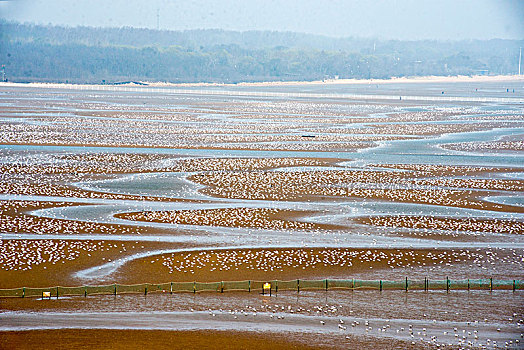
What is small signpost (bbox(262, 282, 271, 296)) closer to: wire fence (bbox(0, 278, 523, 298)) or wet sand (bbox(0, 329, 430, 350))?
wire fence (bbox(0, 278, 523, 298))

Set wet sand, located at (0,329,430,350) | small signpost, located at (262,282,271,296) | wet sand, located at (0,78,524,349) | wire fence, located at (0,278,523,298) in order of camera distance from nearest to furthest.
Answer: wet sand, located at (0,329,430,350) → wet sand, located at (0,78,524,349) → wire fence, located at (0,278,523,298) → small signpost, located at (262,282,271,296)

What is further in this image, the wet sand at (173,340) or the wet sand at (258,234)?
the wet sand at (258,234)

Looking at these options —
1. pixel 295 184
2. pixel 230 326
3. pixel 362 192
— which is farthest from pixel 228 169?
pixel 230 326

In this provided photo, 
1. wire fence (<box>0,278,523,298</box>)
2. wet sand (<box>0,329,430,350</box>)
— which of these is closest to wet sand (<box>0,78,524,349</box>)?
wet sand (<box>0,329,430,350</box>)

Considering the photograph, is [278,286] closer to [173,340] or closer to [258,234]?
[173,340]

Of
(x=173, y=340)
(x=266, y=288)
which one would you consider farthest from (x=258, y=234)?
(x=173, y=340)

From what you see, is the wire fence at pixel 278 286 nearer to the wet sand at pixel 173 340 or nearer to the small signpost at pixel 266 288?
the small signpost at pixel 266 288

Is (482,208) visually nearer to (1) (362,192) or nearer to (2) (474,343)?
(1) (362,192)

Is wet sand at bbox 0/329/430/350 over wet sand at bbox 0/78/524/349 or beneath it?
beneath

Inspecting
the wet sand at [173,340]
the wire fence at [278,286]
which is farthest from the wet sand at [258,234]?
the wire fence at [278,286]
